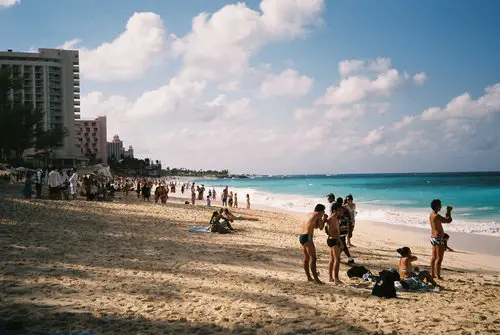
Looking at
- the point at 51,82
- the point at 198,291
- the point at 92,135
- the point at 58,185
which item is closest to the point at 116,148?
the point at 92,135

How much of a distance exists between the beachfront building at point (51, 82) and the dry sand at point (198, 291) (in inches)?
3288

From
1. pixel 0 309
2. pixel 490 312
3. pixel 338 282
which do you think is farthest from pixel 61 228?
pixel 490 312

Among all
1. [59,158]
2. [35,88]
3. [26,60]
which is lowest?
[59,158]

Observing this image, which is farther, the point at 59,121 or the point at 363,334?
the point at 59,121

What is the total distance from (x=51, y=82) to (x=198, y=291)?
98311 millimetres

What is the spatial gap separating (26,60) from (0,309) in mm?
103015

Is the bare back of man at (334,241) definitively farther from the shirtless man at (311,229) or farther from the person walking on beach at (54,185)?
the person walking on beach at (54,185)

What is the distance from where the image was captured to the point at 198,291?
6.33 metres

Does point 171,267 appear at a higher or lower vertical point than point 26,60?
lower

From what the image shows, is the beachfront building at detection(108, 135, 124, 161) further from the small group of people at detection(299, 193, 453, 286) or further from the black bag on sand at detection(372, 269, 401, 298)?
the black bag on sand at detection(372, 269, 401, 298)

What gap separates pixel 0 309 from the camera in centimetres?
480

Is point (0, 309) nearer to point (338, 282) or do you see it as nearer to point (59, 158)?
point (338, 282)

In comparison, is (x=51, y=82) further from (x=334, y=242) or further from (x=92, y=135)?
(x=334, y=242)

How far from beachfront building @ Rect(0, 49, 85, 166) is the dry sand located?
83.5 metres
